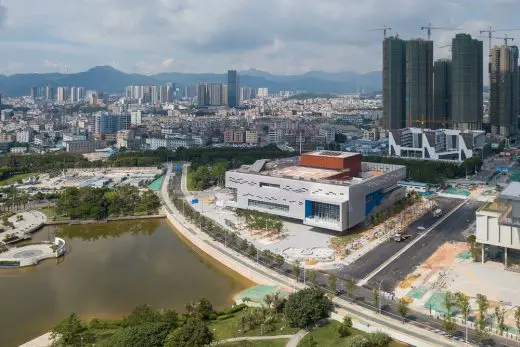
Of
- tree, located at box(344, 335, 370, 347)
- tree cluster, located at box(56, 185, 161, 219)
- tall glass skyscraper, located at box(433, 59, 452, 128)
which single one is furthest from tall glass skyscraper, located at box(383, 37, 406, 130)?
tree, located at box(344, 335, 370, 347)

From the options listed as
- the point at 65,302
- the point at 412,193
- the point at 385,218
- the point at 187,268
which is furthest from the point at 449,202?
the point at 65,302

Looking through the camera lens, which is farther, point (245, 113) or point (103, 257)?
point (245, 113)

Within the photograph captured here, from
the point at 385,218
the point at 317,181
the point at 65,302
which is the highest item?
the point at 317,181

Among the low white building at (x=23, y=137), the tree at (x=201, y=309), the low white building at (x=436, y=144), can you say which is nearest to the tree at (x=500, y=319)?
the tree at (x=201, y=309)

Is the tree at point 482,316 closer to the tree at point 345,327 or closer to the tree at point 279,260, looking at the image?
the tree at point 345,327

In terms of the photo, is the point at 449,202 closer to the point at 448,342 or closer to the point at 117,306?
the point at 448,342

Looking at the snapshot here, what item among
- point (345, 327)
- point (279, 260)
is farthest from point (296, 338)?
point (279, 260)

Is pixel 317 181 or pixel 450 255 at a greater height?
pixel 317 181
